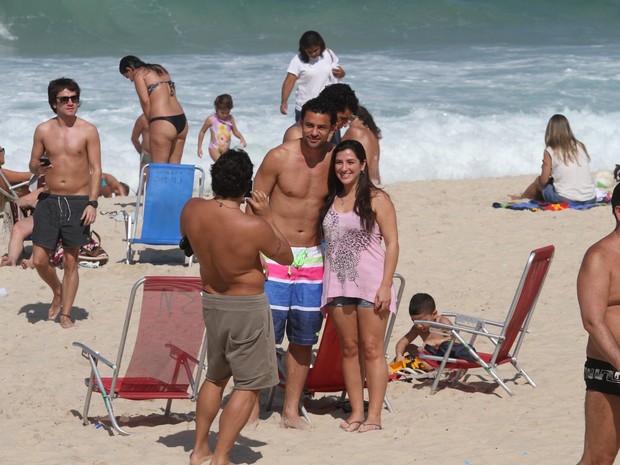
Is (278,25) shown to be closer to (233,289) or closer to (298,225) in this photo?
(298,225)

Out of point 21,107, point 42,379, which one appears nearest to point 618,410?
point 42,379

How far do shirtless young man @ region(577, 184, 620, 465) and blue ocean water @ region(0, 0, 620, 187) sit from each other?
33.5 feet

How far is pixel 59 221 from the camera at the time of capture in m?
7.36

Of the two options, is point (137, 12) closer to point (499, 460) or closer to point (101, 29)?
point (101, 29)

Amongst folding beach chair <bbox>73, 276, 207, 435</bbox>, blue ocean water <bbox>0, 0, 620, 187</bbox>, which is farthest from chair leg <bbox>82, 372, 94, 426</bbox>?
blue ocean water <bbox>0, 0, 620, 187</bbox>

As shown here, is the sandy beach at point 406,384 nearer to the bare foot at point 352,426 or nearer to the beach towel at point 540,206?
the bare foot at point 352,426

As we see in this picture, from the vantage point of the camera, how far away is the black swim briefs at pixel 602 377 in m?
3.93

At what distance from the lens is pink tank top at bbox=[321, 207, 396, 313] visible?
17.7ft

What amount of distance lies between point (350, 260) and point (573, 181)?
5918 mm

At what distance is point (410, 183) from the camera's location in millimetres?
→ 12305

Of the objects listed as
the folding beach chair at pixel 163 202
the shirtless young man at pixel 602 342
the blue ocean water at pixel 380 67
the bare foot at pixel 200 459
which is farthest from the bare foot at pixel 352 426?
the blue ocean water at pixel 380 67

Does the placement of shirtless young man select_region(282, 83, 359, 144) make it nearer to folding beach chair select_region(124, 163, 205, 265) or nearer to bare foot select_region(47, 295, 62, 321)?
Result: bare foot select_region(47, 295, 62, 321)

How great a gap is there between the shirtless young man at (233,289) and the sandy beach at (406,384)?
1.50ft

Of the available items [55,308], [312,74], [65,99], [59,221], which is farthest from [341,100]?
[312,74]
